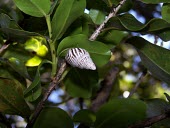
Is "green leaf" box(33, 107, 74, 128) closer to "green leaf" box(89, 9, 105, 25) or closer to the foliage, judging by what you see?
the foliage

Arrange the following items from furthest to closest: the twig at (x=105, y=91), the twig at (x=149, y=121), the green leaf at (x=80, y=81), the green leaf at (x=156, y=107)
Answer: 1. the twig at (x=105, y=91)
2. the green leaf at (x=80, y=81)
3. the green leaf at (x=156, y=107)
4. the twig at (x=149, y=121)

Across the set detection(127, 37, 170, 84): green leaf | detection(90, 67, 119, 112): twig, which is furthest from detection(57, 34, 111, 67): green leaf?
detection(90, 67, 119, 112): twig

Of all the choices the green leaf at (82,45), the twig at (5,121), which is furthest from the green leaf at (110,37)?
the twig at (5,121)

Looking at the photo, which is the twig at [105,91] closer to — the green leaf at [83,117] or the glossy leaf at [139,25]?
the green leaf at [83,117]

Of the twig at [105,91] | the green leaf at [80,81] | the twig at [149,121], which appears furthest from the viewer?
the twig at [105,91]

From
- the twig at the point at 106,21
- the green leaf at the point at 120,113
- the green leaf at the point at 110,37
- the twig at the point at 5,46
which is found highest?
the twig at the point at 106,21

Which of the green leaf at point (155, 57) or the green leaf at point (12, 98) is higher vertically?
the green leaf at point (155, 57)

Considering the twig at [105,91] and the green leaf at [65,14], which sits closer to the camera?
the green leaf at [65,14]
